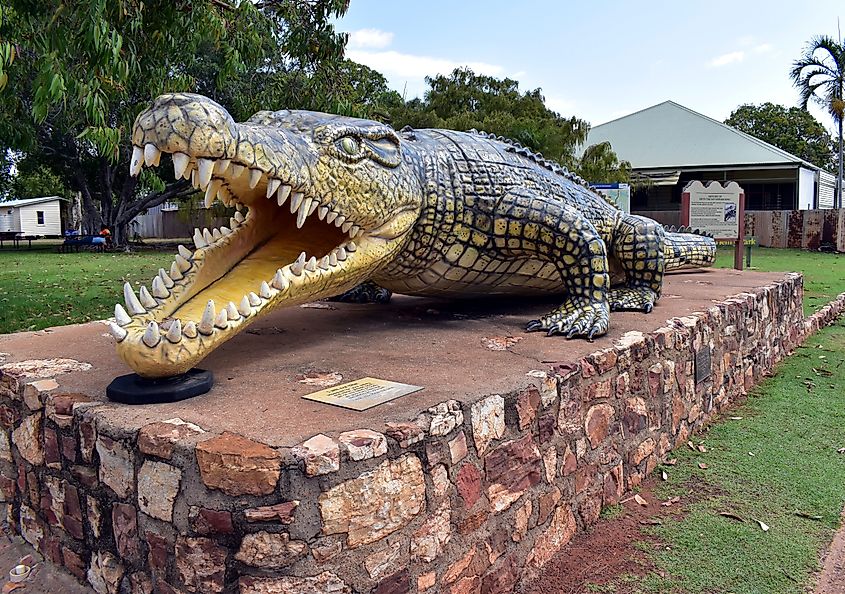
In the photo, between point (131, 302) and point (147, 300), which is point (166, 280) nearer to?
point (147, 300)

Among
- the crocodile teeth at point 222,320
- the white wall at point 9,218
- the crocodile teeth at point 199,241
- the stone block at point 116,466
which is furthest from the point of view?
the white wall at point 9,218

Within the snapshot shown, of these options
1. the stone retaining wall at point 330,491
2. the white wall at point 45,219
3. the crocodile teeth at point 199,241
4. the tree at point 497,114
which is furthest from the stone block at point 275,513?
the white wall at point 45,219

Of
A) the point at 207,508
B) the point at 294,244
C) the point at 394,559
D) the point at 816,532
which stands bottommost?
the point at 816,532

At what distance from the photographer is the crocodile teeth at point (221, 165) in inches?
84.1

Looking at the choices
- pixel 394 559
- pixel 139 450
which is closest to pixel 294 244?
pixel 139 450

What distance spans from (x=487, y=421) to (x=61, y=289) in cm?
828

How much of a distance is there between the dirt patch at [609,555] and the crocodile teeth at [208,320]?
1451mm

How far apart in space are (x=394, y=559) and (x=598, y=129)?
23.2 meters

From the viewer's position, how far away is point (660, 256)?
168 inches

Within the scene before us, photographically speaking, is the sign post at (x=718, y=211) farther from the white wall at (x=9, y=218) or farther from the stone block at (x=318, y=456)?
the white wall at (x=9, y=218)

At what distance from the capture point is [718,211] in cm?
901

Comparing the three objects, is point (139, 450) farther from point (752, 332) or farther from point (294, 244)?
point (752, 332)

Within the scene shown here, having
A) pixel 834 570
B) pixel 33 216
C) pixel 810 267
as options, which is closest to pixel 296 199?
pixel 834 570

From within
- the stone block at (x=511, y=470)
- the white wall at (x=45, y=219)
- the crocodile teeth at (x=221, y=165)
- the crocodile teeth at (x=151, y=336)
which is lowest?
the stone block at (x=511, y=470)
